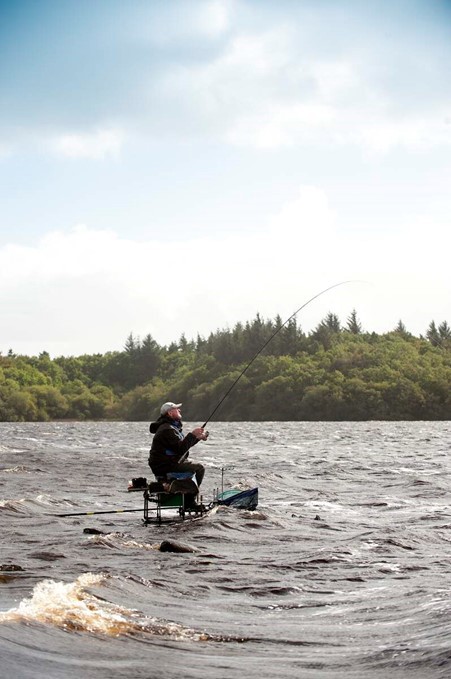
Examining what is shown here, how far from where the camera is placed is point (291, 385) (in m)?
163

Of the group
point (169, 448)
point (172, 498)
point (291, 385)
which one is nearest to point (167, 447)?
point (169, 448)

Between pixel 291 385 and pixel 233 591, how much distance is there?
A: 152 metres

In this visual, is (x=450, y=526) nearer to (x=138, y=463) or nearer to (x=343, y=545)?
(x=343, y=545)

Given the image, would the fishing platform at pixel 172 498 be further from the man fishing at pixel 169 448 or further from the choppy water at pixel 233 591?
the choppy water at pixel 233 591

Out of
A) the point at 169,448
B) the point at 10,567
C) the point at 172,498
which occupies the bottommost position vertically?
the point at 10,567

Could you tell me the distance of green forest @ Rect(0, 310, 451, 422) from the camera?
154 m

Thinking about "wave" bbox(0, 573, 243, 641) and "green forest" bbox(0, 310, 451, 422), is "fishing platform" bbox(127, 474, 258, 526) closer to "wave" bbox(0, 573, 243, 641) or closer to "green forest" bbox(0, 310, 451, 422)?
"wave" bbox(0, 573, 243, 641)

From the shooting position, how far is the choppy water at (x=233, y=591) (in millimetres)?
8453

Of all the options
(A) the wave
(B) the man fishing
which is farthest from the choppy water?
(B) the man fishing

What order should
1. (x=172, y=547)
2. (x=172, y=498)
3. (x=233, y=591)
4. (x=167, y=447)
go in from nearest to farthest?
1. (x=233, y=591)
2. (x=172, y=547)
3. (x=167, y=447)
4. (x=172, y=498)

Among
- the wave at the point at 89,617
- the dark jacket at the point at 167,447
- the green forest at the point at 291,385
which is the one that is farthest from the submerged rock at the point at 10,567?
the green forest at the point at 291,385

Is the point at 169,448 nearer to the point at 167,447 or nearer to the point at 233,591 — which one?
the point at 167,447

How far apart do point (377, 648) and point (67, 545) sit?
276 inches

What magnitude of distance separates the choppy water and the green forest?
123 m
